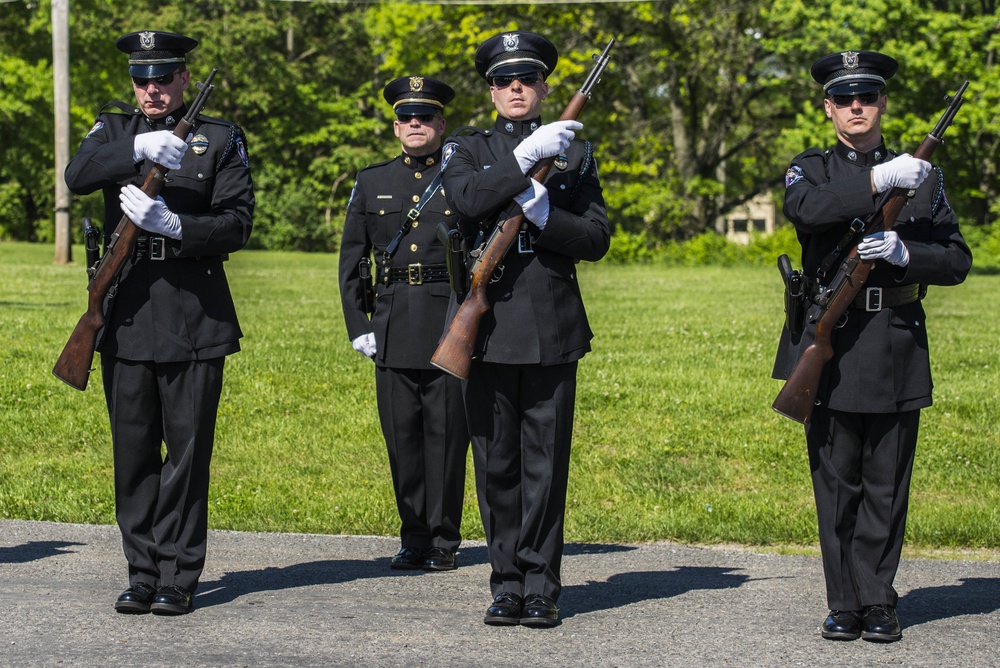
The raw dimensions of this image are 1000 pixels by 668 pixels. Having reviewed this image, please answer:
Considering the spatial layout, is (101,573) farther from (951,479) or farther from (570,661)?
(951,479)

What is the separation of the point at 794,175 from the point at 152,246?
98.0 inches

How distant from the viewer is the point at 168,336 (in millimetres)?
5703

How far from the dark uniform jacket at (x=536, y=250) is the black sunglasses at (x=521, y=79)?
0.55 ft

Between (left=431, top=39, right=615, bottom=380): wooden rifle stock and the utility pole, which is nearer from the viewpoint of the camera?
(left=431, top=39, right=615, bottom=380): wooden rifle stock

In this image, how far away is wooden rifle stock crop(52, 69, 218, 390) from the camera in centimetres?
559

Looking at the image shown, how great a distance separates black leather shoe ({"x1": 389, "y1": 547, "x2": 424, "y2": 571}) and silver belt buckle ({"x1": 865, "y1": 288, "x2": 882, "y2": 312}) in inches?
97.6

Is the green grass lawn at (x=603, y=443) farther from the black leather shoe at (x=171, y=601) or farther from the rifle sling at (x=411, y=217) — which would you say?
the black leather shoe at (x=171, y=601)

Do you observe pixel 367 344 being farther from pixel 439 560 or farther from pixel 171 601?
pixel 171 601

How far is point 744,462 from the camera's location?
31.2ft

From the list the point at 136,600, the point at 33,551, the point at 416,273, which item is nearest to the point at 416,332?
the point at 416,273

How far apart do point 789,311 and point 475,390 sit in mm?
1239

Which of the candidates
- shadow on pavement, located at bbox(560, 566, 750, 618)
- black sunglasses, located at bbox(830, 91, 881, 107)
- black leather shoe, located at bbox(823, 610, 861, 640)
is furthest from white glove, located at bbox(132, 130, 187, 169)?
black leather shoe, located at bbox(823, 610, 861, 640)

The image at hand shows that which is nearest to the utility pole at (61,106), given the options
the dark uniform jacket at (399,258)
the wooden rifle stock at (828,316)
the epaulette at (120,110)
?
the dark uniform jacket at (399,258)

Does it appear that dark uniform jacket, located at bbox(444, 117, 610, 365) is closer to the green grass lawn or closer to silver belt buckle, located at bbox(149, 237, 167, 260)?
silver belt buckle, located at bbox(149, 237, 167, 260)
